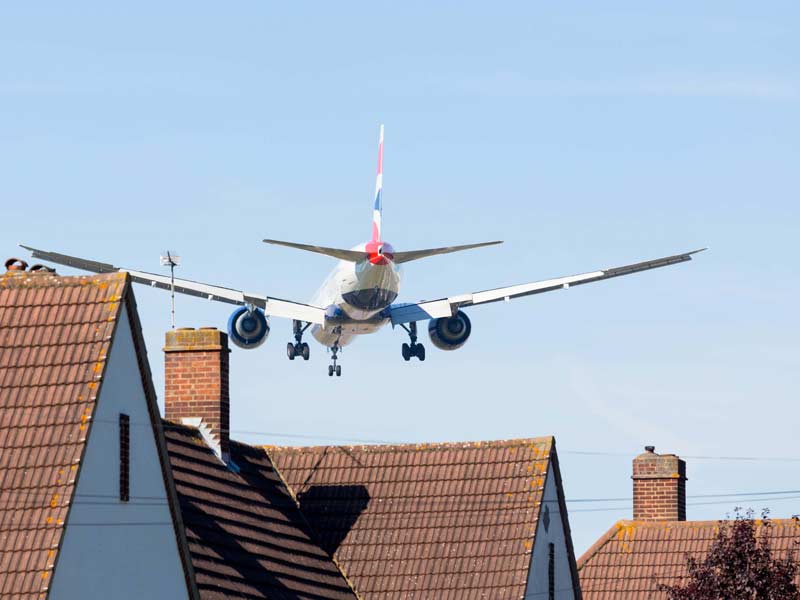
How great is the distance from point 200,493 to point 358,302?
37172mm

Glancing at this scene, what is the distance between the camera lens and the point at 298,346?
71812mm

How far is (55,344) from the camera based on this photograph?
78.3 ft

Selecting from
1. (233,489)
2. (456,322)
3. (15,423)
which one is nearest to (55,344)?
(15,423)

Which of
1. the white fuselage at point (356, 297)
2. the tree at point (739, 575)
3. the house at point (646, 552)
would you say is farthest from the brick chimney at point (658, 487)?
the white fuselage at point (356, 297)

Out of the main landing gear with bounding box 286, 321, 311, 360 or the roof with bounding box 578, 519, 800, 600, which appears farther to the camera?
the main landing gear with bounding box 286, 321, 311, 360

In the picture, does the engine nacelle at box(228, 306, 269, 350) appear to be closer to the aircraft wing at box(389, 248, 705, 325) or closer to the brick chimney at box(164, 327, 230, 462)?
the aircraft wing at box(389, 248, 705, 325)

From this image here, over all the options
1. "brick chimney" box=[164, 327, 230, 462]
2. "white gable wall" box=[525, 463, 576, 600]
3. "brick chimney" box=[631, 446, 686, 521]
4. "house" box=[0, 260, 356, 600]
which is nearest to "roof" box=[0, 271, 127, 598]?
"house" box=[0, 260, 356, 600]

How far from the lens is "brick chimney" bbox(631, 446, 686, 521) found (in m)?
47.0

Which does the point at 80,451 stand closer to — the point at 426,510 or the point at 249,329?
the point at 426,510

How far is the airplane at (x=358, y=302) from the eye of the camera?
67.4 m

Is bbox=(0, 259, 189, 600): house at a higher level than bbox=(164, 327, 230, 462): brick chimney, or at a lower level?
lower

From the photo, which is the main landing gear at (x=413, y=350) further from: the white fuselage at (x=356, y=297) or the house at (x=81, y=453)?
the house at (x=81, y=453)

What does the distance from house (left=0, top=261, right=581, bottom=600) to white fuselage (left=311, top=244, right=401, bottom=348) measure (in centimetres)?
3045

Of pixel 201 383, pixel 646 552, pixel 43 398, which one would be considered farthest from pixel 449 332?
pixel 43 398
